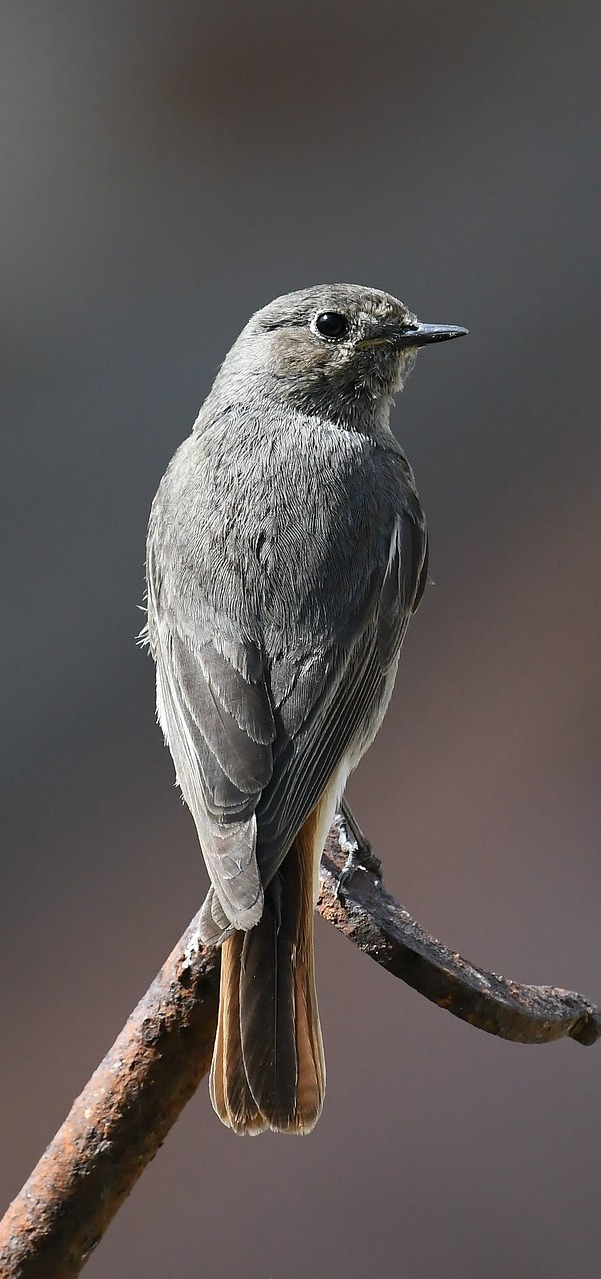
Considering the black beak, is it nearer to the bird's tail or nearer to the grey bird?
the grey bird

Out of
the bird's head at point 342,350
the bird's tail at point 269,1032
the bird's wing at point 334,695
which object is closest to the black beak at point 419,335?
the bird's head at point 342,350

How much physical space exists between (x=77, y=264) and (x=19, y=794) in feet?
5.44

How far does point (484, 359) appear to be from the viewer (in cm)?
391

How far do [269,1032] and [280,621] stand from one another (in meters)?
0.61

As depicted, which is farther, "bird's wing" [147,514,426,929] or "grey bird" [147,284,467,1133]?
"bird's wing" [147,514,426,929]

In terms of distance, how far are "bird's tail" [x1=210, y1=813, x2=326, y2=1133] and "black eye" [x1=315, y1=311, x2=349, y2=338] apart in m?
1.05

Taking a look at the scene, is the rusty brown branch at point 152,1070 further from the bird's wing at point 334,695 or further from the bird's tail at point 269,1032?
the bird's wing at point 334,695

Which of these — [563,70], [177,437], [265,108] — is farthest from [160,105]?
[563,70]

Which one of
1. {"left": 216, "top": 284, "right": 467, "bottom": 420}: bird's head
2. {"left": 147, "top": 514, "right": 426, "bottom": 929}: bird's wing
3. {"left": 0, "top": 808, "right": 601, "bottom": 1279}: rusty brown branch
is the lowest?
{"left": 0, "top": 808, "right": 601, "bottom": 1279}: rusty brown branch

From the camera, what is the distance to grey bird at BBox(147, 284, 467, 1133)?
1.47 metres

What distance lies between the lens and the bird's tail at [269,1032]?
1406 millimetres

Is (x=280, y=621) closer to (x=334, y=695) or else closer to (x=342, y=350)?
(x=334, y=695)

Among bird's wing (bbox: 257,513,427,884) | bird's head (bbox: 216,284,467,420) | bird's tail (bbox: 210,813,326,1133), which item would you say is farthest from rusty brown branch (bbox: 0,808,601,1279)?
bird's head (bbox: 216,284,467,420)

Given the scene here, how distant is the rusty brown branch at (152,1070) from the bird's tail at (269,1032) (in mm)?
42
